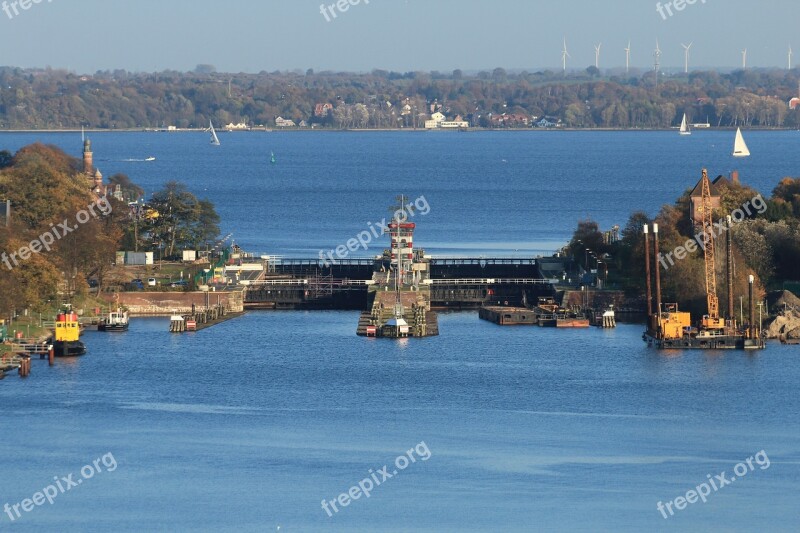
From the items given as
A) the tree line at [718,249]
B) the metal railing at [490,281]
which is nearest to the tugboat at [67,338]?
the metal railing at [490,281]

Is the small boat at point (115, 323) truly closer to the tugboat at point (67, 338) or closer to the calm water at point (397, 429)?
the calm water at point (397, 429)

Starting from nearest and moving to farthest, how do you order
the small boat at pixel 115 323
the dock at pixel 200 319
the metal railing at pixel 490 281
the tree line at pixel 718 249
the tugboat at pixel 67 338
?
the tugboat at pixel 67 338 → the small boat at pixel 115 323 → the dock at pixel 200 319 → the tree line at pixel 718 249 → the metal railing at pixel 490 281

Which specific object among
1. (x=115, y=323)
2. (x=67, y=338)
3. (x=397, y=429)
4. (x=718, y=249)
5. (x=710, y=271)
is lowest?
(x=397, y=429)

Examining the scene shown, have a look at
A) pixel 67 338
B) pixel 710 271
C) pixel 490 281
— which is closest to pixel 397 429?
pixel 67 338

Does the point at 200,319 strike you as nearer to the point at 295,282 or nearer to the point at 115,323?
the point at 115,323

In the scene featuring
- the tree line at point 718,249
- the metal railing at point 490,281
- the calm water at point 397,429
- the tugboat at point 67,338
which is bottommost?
the calm water at point 397,429

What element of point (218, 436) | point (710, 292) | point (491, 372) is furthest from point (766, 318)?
point (218, 436)

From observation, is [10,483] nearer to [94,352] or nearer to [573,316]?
[94,352]
